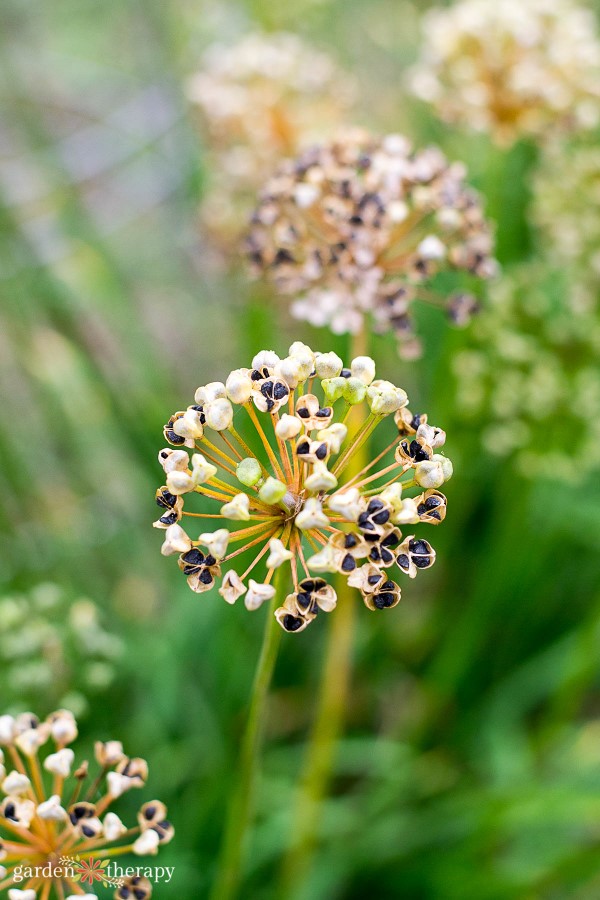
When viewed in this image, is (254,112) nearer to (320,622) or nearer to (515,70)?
(515,70)

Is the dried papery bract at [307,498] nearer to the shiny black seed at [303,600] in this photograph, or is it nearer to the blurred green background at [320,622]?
the shiny black seed at [303,600]

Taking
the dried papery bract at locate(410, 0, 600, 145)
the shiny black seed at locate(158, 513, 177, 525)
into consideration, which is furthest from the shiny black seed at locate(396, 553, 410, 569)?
the dried papery bract at locate(410, 0, 600, 145)

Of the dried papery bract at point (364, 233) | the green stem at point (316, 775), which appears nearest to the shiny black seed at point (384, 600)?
the dried papery bract at point (364, 233)

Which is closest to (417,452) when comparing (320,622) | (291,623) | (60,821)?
(291,623)

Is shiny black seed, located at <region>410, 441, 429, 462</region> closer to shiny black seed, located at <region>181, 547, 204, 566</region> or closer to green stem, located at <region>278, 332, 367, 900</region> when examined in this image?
shiny black seed, located at <region>181, 547, 204, 566</region>

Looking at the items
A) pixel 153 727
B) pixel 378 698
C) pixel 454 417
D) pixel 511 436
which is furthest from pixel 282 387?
pixel 378 698
